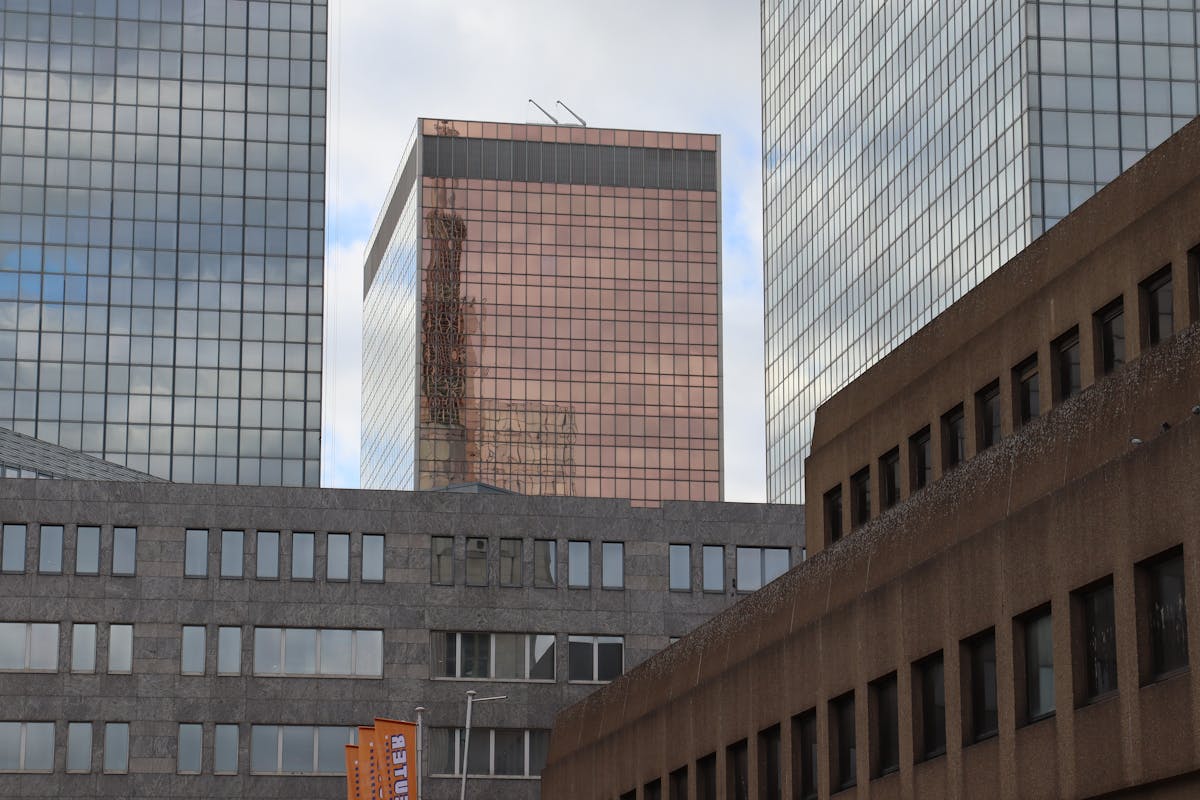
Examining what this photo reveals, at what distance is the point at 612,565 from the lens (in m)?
90.8

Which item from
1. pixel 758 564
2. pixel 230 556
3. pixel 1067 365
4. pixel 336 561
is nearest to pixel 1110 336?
pixel 1067 365

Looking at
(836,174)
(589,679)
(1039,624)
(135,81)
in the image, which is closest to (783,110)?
(836,174)

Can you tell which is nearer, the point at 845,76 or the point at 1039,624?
the point at 1039,624

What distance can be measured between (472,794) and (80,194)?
329ft

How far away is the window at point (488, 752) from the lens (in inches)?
3477

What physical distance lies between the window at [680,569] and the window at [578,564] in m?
3.37

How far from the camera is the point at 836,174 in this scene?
17475 centimetres

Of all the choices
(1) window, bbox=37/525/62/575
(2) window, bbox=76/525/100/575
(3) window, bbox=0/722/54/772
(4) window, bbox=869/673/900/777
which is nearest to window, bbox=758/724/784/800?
(4) window, bbox=869/673/900/777

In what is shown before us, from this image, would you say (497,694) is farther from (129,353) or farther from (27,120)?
(27,120)

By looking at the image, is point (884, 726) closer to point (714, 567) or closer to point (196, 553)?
point (714, 567)

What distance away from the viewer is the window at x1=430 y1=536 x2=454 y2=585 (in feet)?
294

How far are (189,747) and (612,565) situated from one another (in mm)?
18264

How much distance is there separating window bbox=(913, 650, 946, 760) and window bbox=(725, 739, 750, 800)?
10.4m

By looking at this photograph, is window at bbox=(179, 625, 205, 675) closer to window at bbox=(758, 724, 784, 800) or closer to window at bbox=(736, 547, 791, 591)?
window at bbox=(736, 547, 791, 591)
